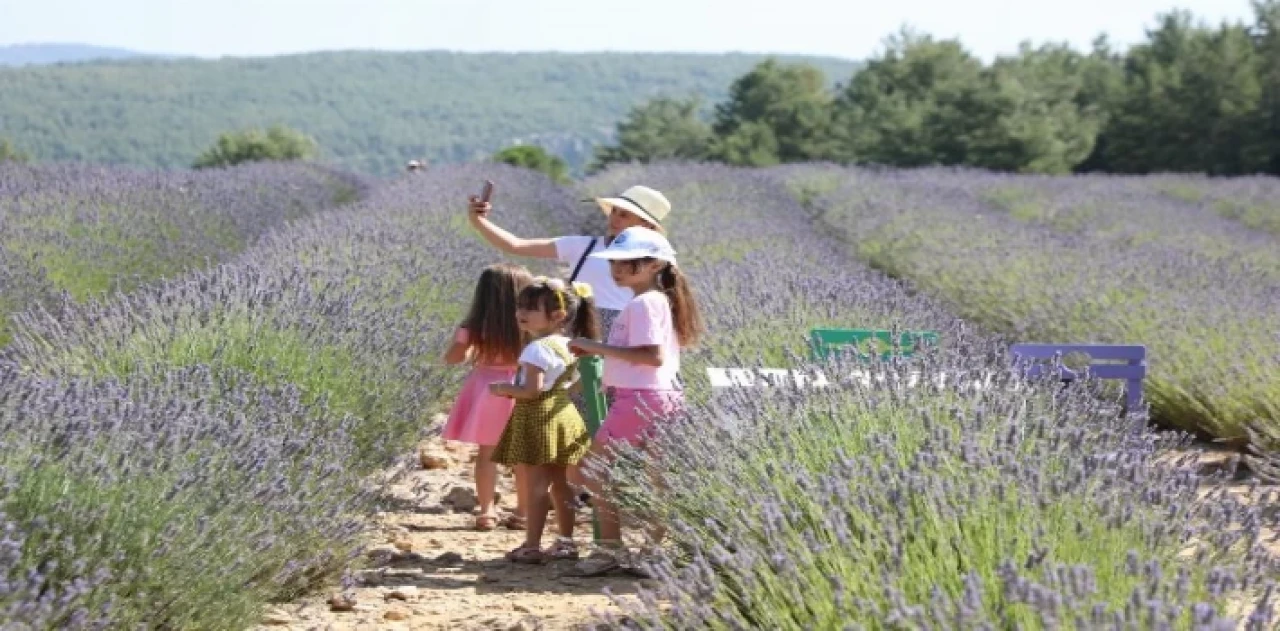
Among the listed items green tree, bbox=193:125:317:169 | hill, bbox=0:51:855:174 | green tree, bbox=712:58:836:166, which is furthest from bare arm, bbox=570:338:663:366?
hill, bbox=0:51:855:174

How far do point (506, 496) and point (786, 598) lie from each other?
3.20m

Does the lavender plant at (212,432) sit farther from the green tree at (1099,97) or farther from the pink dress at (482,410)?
the green tree at (1099,97)

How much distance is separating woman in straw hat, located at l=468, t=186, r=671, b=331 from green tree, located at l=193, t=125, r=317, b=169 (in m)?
35.5

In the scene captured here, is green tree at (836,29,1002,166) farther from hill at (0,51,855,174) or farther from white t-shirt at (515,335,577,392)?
hill at (0,51,855,174)

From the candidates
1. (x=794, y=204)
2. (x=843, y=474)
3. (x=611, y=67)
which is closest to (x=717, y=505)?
(x=843, y=474)

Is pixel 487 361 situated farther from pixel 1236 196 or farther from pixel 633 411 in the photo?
pixel 1236 196

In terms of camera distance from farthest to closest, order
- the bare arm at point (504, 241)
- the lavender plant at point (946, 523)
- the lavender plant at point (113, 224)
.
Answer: the lavender plant at point (113, 224) < the bare arm at point (504, 241) < the lavender plant at point (946, 523)

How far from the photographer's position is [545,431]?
15.9 ft

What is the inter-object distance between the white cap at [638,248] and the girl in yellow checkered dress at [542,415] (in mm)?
210

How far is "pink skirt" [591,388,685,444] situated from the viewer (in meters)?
4.65

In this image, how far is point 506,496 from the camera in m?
6.12

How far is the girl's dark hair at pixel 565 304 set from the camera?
16.1 ft

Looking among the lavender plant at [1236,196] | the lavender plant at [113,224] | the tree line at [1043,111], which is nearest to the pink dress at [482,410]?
the lavender plant at [113,224]

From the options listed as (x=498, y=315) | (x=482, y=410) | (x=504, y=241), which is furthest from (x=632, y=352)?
(x=504, y=241)
